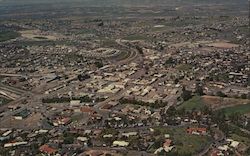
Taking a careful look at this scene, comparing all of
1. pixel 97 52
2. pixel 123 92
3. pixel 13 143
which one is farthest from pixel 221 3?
pixel 13 143

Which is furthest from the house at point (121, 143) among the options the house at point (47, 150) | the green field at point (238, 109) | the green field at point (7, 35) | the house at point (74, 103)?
the green field at point (7, 35)

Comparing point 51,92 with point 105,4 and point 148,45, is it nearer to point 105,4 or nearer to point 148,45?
point 148,45

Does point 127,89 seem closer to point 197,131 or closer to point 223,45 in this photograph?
point 197,131

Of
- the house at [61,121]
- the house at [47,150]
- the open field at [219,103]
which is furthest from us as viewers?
the open field at [219,103]

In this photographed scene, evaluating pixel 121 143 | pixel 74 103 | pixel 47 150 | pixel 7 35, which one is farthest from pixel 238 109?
pixel 7 35

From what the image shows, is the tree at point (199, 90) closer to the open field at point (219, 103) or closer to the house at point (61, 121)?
the open field at point (219, 103)
